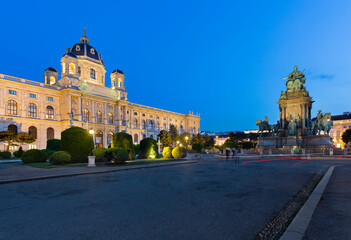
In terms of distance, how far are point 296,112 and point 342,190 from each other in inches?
1417

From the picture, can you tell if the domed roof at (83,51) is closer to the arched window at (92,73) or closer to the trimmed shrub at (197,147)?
the arched window at (92,73)

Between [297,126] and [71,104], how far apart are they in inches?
2252

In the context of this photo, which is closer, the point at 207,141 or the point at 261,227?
the point at 261,227

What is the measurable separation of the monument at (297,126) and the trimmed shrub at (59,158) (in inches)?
1269

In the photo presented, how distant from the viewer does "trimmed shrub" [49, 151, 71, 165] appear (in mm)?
17719

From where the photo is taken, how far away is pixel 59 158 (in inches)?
703

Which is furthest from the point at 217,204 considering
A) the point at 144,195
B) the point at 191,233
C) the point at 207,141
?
the point at 207,141

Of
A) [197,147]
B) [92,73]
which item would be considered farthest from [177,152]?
[92,73]

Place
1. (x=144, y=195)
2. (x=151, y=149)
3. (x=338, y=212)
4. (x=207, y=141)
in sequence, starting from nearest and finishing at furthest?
(x=338, y=212)
(x=144, y=195)
(x=151, y=149)
(x=207, y=141)

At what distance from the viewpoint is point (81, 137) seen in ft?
66.9

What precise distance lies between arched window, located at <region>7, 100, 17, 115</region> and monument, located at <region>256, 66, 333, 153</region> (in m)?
59.8

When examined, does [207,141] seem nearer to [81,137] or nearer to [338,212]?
[81,137]

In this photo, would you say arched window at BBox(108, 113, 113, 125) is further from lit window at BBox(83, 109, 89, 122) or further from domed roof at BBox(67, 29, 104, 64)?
domed roof at BBox(67, 29, 104, 64)

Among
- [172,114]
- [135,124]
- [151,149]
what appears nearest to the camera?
[151,149]
